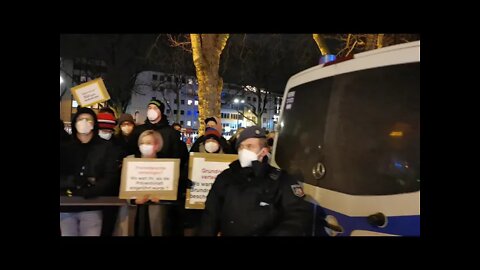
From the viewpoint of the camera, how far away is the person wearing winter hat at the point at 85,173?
341cm

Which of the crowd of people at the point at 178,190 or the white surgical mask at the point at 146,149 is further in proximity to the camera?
the white surgical mask at the point at 146,149

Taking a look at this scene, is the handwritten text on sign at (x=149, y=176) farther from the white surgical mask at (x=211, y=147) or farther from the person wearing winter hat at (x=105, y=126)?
the person wearing winter hat at (x=105, y=126)

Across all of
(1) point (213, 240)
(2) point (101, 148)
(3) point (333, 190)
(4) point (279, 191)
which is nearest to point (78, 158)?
(2) point (101, 148)

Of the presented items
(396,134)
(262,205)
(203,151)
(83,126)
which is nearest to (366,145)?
(396,134)

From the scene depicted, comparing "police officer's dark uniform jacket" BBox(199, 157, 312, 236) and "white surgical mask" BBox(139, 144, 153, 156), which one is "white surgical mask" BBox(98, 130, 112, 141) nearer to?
"white surgical mask" BBox(139, 144, 153, 156)

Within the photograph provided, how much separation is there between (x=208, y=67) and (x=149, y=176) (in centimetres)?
735

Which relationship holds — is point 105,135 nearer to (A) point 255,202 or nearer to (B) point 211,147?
(B) point 211,147

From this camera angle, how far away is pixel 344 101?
2543 millimetres

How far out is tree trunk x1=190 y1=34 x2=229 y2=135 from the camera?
32.7 feet

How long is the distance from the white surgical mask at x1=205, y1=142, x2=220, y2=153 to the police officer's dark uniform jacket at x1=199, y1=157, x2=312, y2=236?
5.01 feet

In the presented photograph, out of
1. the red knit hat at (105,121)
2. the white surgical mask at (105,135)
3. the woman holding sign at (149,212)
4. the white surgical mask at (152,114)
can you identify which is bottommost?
the woman holding sign at (149,212)

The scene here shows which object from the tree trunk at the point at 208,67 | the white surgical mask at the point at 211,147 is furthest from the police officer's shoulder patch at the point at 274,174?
the tree trunk at the point at 208,67

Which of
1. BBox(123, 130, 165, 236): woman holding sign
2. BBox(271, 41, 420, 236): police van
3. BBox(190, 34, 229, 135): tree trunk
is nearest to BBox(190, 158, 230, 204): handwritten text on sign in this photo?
BBox(123, 130, 165, 236): woman holding sign

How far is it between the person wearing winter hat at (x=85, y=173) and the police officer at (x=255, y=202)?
127cm
